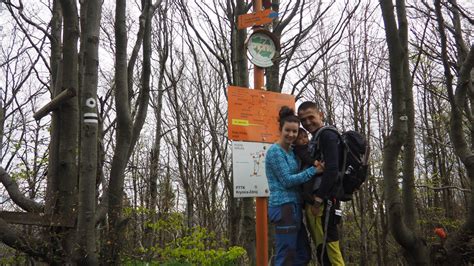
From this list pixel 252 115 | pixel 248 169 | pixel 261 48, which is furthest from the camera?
pixel 261 48

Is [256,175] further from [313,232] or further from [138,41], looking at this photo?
[138,41]

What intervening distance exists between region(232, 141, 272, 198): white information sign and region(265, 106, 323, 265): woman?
520mm

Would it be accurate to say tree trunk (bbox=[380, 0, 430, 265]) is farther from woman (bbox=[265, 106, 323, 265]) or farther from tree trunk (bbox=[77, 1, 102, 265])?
tree trunk (bbox=[77, 1, 102, 265])

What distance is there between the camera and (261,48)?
4430mm

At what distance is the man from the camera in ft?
9.96

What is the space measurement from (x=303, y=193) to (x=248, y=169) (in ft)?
2.64

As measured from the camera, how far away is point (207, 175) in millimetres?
16484

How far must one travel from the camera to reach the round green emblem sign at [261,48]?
4340 mm

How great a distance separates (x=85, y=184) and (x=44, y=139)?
36.1 ft

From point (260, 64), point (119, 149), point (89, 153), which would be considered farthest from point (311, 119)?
point (119, 149)

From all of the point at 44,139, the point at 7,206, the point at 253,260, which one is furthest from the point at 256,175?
the point at 7,206

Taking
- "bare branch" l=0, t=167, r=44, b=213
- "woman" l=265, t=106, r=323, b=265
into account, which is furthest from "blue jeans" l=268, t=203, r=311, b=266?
A: "bare branch" l=0, t=167, r=44, b=213

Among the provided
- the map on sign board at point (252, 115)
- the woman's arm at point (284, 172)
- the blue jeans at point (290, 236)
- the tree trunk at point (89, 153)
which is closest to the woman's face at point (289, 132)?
the woman's arm at point (284, 172)

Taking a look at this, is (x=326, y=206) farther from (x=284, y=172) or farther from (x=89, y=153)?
(x=89, y=153)
